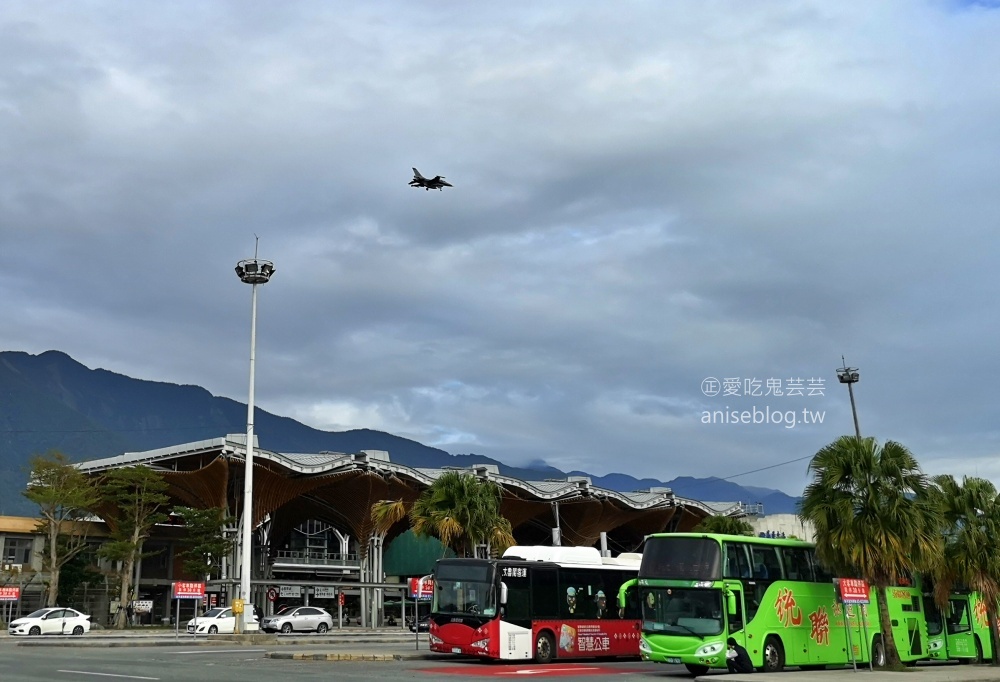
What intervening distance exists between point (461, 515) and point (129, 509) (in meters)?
29.4

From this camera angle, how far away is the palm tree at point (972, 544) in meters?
28.7

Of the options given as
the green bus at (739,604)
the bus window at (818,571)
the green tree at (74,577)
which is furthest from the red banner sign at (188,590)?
the green tree at (74,577)

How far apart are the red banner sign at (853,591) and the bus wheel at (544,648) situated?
814cm

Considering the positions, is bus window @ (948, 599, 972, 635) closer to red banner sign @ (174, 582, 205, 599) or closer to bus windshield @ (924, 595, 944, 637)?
bus windshield @ (924, 595, 944, 637)

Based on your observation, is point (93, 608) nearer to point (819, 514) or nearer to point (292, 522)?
point (292, 522)

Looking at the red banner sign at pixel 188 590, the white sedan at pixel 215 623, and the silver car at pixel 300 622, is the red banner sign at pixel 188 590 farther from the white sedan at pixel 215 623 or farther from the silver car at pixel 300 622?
the silver car at pixel 300 622

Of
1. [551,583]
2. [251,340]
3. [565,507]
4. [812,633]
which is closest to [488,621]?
[551,583]

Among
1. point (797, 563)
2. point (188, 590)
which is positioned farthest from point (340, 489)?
point (797, 563)

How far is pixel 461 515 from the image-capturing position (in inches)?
1609

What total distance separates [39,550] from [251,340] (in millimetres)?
35932

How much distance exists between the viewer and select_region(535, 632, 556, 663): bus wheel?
26609mm

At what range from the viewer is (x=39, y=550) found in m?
67.6

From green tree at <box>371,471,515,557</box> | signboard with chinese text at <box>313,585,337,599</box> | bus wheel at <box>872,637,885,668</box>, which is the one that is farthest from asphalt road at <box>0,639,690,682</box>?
signboard with chinese text at <box>313,585,337,599</box>

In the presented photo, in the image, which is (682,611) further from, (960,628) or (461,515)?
(461,515)
